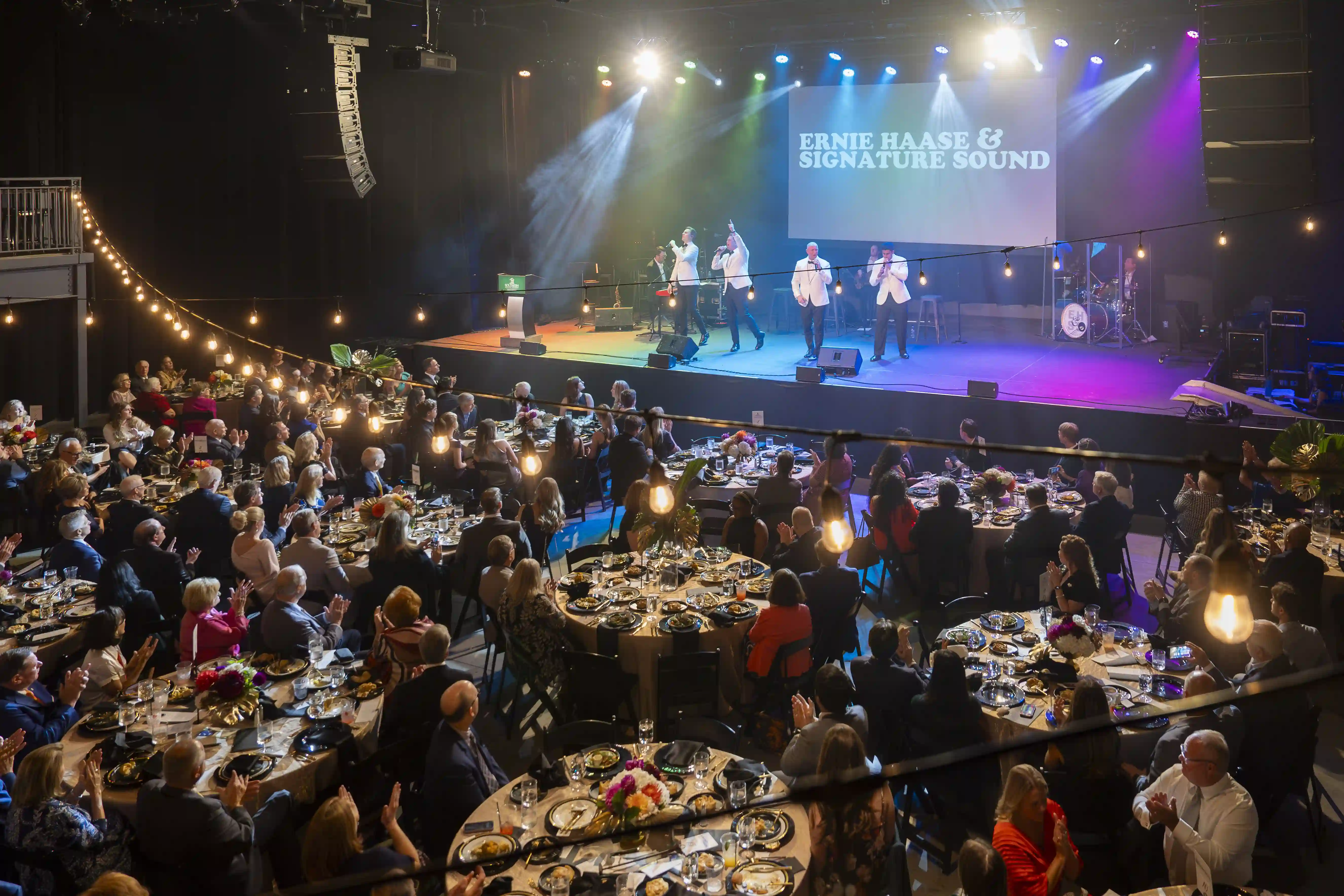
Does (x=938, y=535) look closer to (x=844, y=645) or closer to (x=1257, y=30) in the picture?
(x=844, y=645)

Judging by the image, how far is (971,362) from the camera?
1355 cm

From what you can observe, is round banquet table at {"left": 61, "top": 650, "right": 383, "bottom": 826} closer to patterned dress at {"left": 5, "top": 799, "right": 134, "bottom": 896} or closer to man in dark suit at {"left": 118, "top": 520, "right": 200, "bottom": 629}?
patterned dress at {"left": 5, "top": 799, "right": 134, "bottom": 896}

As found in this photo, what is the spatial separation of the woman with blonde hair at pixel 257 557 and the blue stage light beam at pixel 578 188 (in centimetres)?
1237

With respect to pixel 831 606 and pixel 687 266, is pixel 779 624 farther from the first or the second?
pixel 687 266

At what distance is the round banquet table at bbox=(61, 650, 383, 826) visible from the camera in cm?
449

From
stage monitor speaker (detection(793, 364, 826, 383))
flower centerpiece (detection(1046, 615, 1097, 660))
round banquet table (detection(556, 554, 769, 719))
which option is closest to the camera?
flower centerpiece (detection(1046, 615, 1097, 660))

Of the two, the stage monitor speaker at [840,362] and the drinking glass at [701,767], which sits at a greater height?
the stage monitor speaker at [840,362]

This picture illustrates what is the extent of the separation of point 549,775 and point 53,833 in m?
1.91

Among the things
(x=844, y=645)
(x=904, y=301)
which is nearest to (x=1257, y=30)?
(x=904, y=301)

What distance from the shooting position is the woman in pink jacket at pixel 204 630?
574 cm

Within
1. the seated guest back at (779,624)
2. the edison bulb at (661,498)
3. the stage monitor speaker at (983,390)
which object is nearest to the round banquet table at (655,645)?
the seated guest back at (779,624)

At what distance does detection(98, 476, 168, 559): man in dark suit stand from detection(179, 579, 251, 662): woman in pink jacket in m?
2.13

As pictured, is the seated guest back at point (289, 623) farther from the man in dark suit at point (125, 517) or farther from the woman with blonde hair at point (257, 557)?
the man in dark suit at point (125, 517)

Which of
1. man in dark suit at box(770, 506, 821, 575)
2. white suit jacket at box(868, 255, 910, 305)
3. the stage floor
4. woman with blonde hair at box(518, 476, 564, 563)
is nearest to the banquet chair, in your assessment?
man in dark suit at box(770, 506, 821, 575)
